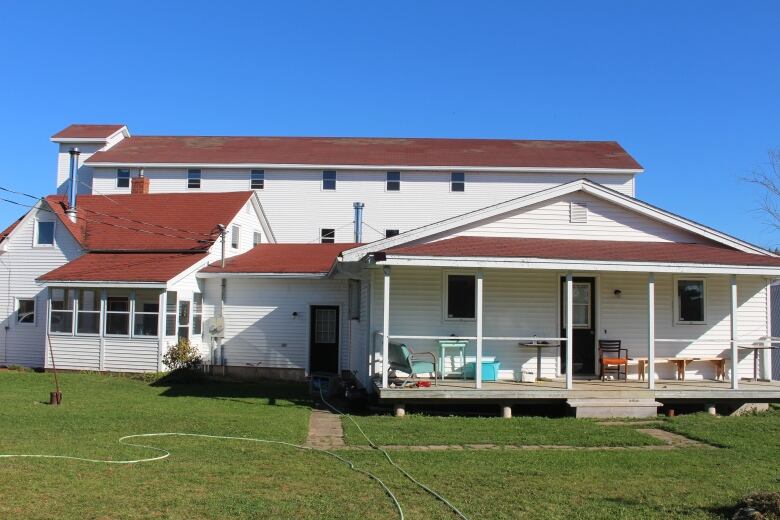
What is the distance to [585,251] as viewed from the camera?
50.3ft

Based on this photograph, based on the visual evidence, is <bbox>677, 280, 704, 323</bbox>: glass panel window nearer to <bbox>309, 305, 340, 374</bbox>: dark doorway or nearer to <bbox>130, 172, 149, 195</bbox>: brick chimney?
<bbox>309, 305, 340, 374</bbox>: dark doorway

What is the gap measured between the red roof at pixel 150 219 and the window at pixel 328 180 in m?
8.46

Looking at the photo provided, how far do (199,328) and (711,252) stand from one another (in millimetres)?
15177

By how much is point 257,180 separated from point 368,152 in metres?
5.83

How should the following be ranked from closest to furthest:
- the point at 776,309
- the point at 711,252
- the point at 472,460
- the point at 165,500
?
the point at 165,500
the point at 472,460
the point at 711,252
the point at 776,309

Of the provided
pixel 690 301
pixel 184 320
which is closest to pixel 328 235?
pixel 184 320

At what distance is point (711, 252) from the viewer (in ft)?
52.5

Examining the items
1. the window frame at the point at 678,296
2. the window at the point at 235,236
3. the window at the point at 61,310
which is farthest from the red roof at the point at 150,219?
the window frame at the point at 678,296

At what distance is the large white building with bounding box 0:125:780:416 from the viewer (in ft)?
52.3

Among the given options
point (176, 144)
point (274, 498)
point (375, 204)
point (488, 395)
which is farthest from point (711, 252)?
point (176, 144)

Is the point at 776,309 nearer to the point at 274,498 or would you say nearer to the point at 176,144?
the point at 274,498

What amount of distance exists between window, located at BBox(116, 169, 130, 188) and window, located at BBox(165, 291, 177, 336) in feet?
55.7

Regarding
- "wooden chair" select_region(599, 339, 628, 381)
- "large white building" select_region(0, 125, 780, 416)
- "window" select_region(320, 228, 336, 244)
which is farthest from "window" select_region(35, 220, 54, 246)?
"wooden chair" select_region(599, 339, 628, 381)

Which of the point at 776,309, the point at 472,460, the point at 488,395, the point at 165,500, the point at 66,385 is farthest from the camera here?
the point at 776,309
